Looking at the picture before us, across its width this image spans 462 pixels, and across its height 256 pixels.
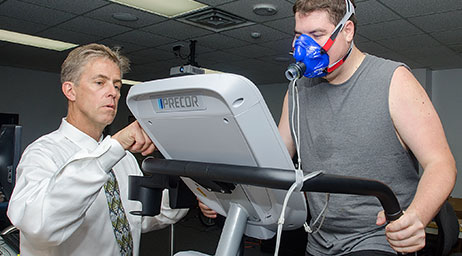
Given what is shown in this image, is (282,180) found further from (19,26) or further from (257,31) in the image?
(19,26)

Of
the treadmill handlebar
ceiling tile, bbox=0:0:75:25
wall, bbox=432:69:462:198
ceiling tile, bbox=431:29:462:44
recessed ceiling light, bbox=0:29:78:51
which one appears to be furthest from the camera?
wall, bbox=432:69:462:198

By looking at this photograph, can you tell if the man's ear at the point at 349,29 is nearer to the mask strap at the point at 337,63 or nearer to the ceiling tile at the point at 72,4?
the mask strap at the point at 337,63

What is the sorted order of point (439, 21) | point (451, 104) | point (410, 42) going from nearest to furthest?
1. point (439, 21)
2. point (410, 42)
3. point (451, 104)

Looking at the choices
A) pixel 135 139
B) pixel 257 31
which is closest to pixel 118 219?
Answer: pixel 135 139

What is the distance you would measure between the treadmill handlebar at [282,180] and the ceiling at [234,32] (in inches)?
132

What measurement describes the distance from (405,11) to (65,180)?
4.01m

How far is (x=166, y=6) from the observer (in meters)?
4.26

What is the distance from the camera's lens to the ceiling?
4.11m

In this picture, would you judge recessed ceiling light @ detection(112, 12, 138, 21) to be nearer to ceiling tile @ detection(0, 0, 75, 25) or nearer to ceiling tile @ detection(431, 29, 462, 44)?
ceiling tile @ detection(0, 0, 75, 25)

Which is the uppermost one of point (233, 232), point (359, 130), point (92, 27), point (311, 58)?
point (92, 27)

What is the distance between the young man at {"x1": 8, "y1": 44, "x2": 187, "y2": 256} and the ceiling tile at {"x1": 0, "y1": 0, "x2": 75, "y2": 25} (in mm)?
3401

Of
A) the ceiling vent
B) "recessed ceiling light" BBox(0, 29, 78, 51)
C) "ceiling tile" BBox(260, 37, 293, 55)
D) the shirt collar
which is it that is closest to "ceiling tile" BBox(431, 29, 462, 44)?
"ceiling tile" BBox(260, 37, 293, 55)

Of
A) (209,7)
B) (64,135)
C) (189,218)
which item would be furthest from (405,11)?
(189,218)

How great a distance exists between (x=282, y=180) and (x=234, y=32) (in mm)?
4578
